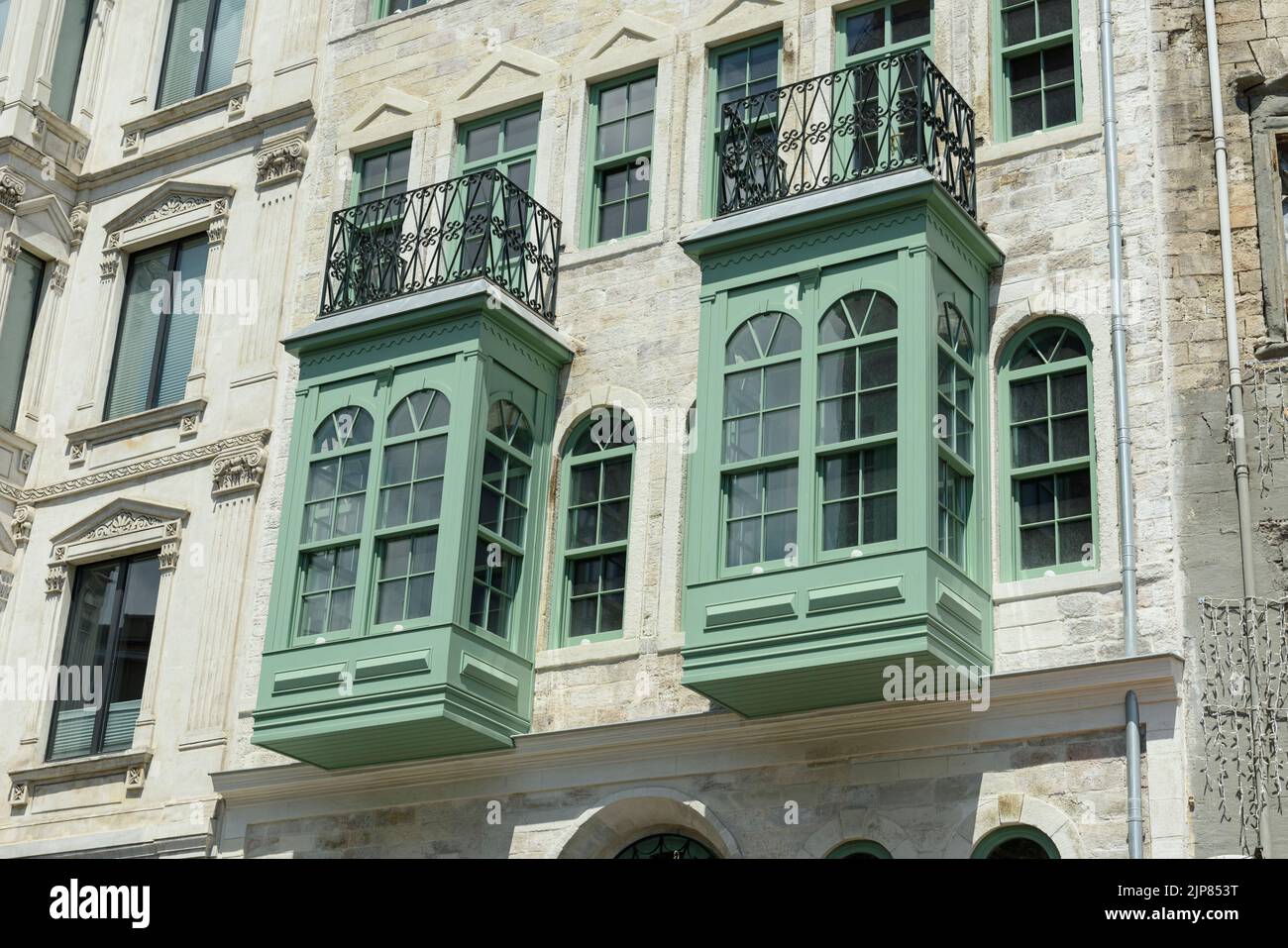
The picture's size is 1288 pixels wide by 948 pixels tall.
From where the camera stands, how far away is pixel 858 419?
15.8m

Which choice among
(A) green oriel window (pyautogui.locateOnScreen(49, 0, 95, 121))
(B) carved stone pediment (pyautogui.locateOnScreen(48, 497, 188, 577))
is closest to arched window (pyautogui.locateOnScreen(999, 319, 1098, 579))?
(B) carved stone pediment (pyautogui.locateOnScreen(48, 497, 188, 577))

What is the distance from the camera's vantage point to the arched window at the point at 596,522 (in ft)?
58.9

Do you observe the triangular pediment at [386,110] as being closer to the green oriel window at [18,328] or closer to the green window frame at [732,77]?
the green window frame at [732,77]

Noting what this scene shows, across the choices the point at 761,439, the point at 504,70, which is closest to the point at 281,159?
the point at 504,70

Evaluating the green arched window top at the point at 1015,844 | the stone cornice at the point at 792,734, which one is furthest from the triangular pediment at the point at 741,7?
the green arched window top at the point at 1015,844

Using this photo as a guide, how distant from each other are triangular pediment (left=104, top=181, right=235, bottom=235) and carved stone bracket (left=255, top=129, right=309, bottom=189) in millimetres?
478

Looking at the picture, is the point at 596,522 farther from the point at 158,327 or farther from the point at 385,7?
the point at 385,7

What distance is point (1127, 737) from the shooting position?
1462 centimetres

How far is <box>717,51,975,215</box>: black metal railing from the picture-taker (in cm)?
1684

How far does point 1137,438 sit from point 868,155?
11.3 feet

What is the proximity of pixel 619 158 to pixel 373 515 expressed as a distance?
14.5ft

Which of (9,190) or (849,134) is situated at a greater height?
(9,190)
